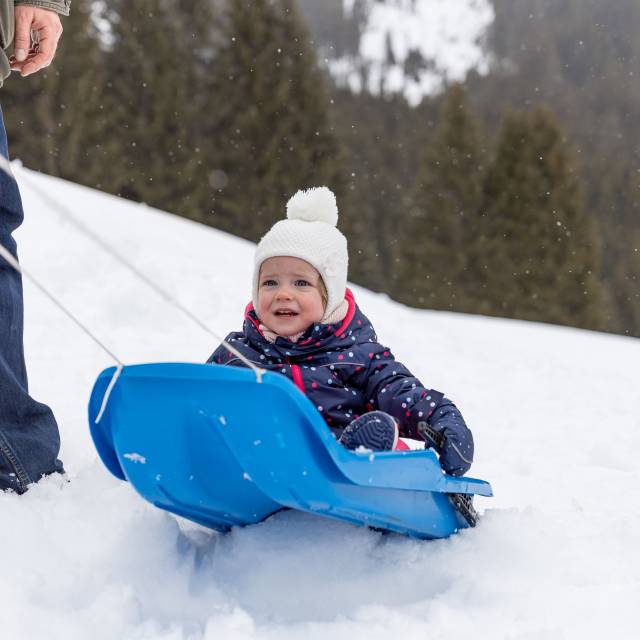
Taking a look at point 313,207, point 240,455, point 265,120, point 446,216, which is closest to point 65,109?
point 265,120

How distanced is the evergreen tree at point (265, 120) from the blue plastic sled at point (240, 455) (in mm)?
16500

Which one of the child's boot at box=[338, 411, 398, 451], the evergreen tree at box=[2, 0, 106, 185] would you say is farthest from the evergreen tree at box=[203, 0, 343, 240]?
the child's boot at box=[338, 411, 398, 451]

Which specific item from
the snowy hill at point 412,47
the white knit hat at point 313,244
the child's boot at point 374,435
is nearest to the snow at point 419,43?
the snowy hill at point 412,47

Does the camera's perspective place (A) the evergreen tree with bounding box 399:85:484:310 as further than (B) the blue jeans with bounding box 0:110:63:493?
Yes

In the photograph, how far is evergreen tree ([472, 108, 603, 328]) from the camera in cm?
1850

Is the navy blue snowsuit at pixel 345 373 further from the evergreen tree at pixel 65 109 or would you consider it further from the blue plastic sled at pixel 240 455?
the evergreen tree at pixel 65 109

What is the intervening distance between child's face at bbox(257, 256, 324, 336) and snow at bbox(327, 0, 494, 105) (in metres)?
26.6

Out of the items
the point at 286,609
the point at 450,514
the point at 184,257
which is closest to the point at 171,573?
the point at 286,609

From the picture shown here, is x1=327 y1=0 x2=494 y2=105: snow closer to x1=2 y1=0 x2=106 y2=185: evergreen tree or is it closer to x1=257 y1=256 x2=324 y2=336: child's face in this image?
x1=2 y1=0 x2=106 y2=185: evergreen tree

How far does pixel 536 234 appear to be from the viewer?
19.3 m

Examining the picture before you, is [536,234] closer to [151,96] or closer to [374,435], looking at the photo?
[151,96]

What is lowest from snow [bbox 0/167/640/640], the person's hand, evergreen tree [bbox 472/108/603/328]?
evergreen tree [bbox 472/108/603/328]

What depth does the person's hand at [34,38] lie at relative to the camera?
2012 millimetres

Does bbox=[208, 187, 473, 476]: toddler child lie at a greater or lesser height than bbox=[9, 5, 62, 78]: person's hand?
lesser
